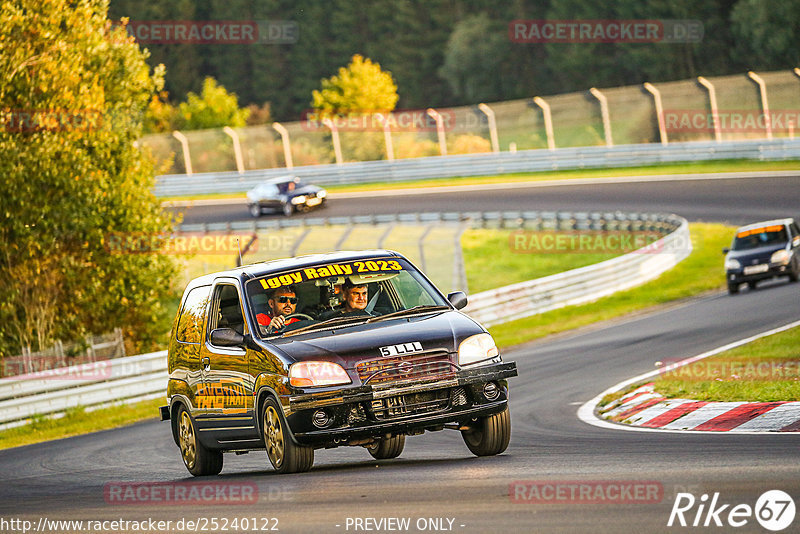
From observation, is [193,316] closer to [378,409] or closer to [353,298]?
[353,298]

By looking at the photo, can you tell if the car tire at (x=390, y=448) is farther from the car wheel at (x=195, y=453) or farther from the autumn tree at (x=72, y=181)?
the autumn tree at (x=72, y=181)

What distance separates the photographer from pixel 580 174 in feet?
157

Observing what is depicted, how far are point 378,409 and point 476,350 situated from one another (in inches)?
35.4

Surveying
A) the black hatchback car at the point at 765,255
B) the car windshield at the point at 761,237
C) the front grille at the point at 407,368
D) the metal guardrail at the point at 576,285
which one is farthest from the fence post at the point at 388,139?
the front grille at the point at 407,368

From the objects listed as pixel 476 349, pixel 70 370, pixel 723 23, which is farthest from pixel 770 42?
pixel 476 349

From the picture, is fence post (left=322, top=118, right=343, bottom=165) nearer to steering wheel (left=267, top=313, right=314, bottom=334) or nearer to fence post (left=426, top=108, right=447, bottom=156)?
fence post (left=426, top=108, right=447, bottom=156)

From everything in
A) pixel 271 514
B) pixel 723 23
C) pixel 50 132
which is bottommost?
pixel 271 514

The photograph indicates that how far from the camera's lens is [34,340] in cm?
2655

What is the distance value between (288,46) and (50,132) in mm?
85317

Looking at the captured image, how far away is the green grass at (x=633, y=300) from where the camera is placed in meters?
25.1

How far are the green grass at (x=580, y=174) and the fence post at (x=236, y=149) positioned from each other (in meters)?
1.65

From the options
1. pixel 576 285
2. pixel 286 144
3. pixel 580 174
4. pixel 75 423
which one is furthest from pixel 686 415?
pixel 286 144

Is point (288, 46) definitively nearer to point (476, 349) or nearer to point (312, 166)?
point (312, 166)

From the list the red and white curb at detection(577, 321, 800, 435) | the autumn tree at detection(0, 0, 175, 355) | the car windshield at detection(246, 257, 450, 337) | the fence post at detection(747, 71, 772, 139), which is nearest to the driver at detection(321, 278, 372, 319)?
the car windshield at detection(246, 257, 450, 337)
